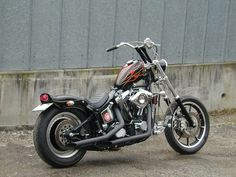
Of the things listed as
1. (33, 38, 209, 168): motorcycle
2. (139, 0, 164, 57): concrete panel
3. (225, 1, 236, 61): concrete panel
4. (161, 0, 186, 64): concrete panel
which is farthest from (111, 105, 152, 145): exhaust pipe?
(225, 1, 236, 61): concrete panel

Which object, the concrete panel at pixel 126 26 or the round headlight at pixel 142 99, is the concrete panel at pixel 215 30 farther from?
the round headlight at pixel 142 99

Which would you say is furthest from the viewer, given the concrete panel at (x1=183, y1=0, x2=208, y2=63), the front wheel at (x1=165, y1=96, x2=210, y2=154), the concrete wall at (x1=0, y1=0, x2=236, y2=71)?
the concrete panel at (x1=183, y1=0, x2=208, y2=63)

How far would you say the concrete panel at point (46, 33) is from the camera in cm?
672

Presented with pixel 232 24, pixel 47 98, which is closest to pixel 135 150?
pixel 47 98

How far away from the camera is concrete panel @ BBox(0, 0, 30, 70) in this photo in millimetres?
6512

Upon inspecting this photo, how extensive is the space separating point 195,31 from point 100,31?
1847 millimetres

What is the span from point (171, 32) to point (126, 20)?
905 millimetres

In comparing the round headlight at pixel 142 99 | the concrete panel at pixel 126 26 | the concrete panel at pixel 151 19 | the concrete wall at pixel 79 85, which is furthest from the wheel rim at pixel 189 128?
the concrete panel at pixel 151 19

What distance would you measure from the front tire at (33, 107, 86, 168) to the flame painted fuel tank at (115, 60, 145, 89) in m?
0.58

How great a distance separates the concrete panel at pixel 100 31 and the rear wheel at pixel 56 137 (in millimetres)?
1955

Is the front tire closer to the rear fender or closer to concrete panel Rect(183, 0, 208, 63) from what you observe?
the rear fender

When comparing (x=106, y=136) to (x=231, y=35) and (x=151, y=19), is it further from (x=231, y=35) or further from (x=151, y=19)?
(x=231, y=35)

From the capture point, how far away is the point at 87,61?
724 cm

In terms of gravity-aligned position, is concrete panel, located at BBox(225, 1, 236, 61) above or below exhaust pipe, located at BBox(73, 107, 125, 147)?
above
